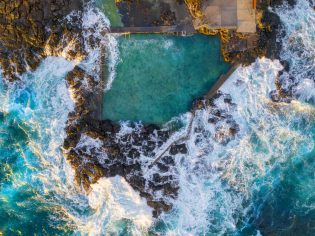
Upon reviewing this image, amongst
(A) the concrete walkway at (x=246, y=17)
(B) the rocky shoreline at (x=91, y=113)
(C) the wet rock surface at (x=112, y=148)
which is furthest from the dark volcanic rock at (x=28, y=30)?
(A) the concrete walkway at (x=246, y=17)

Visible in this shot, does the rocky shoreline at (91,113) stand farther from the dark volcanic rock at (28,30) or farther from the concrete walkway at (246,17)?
the concrete walkway at (246,17)

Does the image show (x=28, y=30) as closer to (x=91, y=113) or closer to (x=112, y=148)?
(x=91, y=113)

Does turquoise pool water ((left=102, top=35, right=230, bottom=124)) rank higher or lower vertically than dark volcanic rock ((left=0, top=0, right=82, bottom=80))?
lower


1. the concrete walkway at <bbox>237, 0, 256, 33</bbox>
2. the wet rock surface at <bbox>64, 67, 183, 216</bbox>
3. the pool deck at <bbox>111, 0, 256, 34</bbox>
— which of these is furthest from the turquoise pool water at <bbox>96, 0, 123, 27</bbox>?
the concrete walkway at <bbox>237, 0, 256, 33</bbox>

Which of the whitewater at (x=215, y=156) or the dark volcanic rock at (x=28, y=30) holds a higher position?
the dark volcanic rock at (x=28, y=30)

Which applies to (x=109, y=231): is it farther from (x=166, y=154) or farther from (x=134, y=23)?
(x=134, y=23)

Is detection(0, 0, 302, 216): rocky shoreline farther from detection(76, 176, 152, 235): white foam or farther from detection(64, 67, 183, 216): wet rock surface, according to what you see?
detection(76, 176, 152, 235): white foam
